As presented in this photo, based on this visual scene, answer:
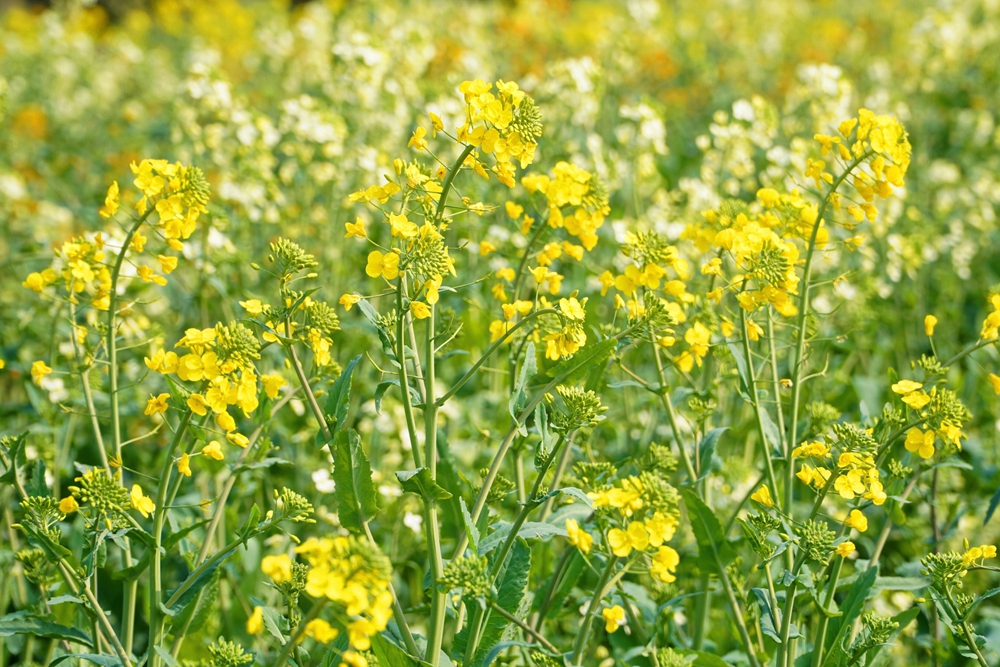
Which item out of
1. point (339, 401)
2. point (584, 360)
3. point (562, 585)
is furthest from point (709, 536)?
point (339, 401)

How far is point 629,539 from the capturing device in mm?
Answer: 1686

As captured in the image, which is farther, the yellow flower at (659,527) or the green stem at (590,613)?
the green stem at (590,613)

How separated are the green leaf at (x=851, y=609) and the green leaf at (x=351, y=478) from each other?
114cm

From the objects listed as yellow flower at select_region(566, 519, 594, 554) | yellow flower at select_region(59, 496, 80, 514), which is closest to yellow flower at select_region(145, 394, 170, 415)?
yellow flower at select_region(59, 496, 80, 514)

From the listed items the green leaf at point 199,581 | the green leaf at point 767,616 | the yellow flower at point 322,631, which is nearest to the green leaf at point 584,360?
the green leaf at point 767,616

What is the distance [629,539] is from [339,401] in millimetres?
746

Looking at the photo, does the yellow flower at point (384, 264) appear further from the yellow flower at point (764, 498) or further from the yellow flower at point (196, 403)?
the yellow flower at point (764, 498)

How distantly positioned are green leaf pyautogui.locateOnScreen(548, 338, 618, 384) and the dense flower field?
2cm

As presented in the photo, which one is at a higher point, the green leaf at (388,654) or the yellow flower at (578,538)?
the yellow flower at (578,538)

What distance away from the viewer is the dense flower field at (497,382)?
1.92 meters

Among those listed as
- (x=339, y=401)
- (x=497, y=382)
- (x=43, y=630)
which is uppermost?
(x=497, y=382)

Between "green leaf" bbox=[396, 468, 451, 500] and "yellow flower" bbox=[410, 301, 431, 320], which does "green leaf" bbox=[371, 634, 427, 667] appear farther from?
"yellow flower" bbox=[410, 301, 431, 320]

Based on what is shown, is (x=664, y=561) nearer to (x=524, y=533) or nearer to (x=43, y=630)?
(x=524, y=533)

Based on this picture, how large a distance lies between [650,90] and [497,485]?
650cm
